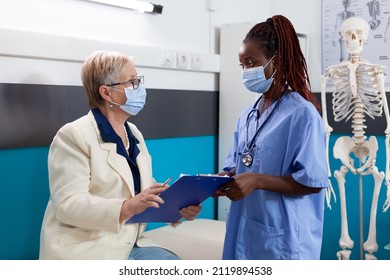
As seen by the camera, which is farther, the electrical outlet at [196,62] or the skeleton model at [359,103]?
the electrical outlet at [196,62]

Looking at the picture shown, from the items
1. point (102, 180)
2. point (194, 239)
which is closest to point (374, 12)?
point (194, 239)

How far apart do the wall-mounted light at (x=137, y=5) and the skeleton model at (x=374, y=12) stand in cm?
132

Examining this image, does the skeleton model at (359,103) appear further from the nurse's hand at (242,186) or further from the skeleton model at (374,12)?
the nurse's hand at (242,186)

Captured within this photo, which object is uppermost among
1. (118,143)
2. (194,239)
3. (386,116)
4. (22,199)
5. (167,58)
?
(167,58)

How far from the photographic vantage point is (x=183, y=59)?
3154 millimetres

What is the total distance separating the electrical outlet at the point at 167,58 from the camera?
9.87ft

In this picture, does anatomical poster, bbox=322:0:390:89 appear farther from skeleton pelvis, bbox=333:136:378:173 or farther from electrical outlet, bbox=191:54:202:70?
electrical outlet, bbox=191:54:202:70

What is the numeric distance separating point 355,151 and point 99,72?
166cm

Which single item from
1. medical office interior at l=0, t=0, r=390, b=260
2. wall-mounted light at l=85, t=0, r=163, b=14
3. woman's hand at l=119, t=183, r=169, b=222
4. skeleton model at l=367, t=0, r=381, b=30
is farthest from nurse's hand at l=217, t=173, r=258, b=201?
skeleton model at l=367, t=0, r=381, b=30

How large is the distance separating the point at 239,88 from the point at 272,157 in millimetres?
1603

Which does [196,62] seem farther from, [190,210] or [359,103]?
[190,210]

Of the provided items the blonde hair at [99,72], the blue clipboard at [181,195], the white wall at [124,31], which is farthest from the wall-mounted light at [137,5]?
the blue clipboard at [181,195]

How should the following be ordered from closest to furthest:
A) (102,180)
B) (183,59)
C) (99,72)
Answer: (102,180) < (99,72) < (183,59)

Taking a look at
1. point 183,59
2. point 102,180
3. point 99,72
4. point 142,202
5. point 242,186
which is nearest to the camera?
point 242,186
